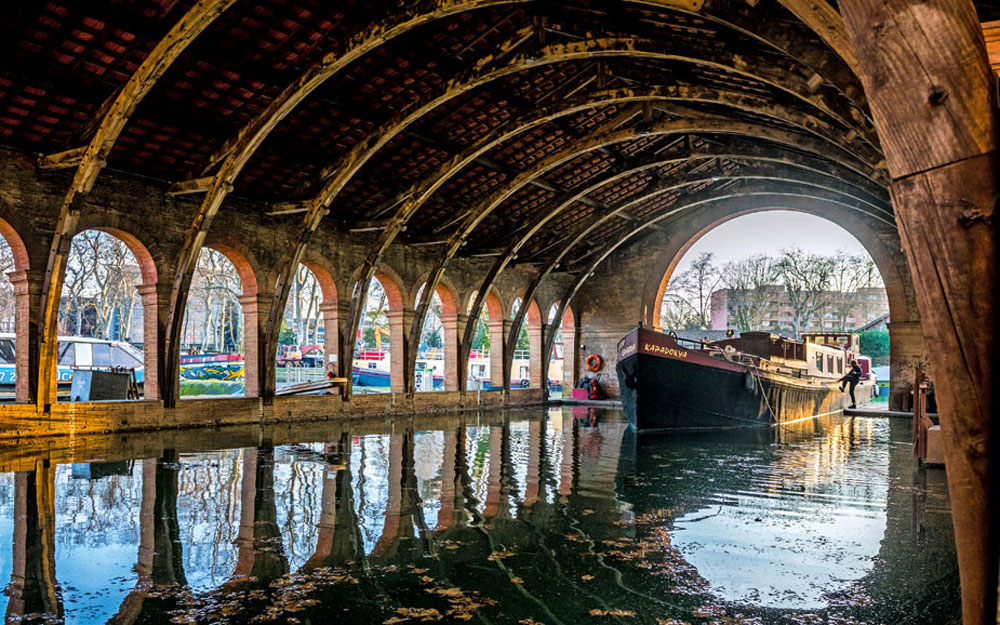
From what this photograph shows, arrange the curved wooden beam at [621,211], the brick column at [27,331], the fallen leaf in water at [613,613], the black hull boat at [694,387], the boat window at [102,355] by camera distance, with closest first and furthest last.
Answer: the fallen leaf in water at [613,613], the brick column at [27,331], the black hull boat at [694,387], the curved wooden beam at [621,211], the boat window at [102,355]

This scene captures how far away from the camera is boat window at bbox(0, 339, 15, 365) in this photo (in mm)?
15922

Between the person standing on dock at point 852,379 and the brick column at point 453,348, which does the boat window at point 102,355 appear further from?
the person standing on dock at point 852,379

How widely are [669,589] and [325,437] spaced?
9.20m

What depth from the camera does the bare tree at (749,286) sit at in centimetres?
3759

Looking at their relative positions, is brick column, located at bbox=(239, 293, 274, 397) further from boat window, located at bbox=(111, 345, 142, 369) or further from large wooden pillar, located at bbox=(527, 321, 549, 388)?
large wooden pillar, located at bbox=(527, 321, 549, 388)

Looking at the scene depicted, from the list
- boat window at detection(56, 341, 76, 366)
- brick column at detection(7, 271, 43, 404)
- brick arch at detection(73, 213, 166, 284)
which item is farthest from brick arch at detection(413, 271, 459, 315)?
brick column at detection(7, 271, 43, 404)

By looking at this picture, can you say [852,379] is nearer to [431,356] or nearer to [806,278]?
[806,278]

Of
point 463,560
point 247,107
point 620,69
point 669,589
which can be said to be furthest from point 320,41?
point 669,589

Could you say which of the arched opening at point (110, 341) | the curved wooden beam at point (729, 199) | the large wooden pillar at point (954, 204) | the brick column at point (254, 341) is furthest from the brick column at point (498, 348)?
the large wooden pillar at point (954, 204)

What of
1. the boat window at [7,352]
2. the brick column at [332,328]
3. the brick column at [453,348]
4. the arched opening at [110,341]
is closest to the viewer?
the arched opening at [110,341]

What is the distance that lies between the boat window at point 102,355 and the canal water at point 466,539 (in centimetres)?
962

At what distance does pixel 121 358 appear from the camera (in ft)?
60.2

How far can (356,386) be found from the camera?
2747 cm

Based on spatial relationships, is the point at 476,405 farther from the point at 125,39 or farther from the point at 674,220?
the point at 125,39
